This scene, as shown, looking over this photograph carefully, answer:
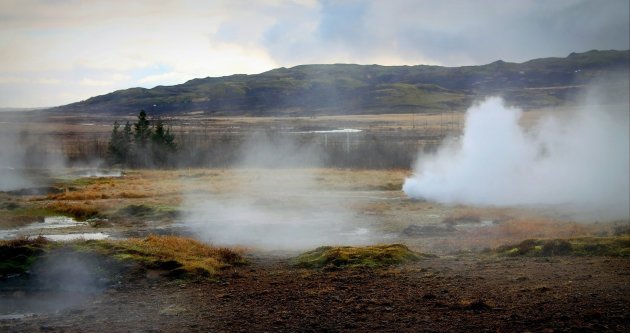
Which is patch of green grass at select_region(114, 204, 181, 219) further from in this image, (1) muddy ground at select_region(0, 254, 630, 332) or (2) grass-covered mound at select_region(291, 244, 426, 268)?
(1) muddy ground at select_region(0, 254, 630, 332)

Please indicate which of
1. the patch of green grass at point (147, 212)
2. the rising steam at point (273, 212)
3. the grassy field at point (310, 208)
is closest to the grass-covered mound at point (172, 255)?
the rising steam at point (273, 212)

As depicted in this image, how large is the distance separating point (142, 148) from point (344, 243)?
199 feet

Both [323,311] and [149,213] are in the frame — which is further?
[149,213]

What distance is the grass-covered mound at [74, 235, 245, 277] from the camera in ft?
60.6

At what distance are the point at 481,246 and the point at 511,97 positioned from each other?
16756cm

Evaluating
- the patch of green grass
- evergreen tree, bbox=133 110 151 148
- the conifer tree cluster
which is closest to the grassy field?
the patch of green grass

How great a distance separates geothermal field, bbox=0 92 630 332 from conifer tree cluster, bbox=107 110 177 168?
11.2 m

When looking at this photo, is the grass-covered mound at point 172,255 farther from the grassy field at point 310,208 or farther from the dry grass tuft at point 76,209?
the dry grass tuft at point 76,209

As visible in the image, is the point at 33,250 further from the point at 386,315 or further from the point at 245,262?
the point at 386,315

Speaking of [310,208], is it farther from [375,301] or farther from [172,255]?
[375,301]

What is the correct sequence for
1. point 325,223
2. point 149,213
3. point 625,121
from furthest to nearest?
point 625,121 → point 149,213 → point 325,223

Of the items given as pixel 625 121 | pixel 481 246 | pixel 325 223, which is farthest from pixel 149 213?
pixel 625 121

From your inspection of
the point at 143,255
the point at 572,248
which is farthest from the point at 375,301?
the point at 572,248

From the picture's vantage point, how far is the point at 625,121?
54.7 metres
